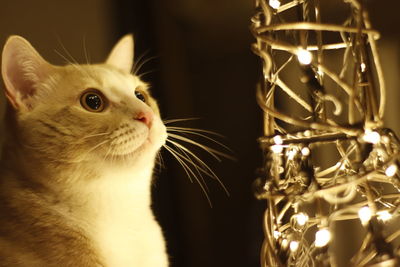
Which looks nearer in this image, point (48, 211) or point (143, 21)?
point (48, 211)

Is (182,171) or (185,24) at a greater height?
(185,24)

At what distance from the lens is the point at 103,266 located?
69cm

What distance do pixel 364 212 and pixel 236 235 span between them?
3.84 feet

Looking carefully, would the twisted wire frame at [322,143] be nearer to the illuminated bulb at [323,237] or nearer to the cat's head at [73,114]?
the illuminated bulb at [323,237]

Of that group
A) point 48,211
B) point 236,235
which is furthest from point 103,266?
point 236,235

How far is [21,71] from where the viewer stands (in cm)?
76

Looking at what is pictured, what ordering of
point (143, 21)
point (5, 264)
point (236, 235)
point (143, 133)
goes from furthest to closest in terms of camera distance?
point (236, 235) → point (143, 21) → point (143, 133) → point (5, 264)

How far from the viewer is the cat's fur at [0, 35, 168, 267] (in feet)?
2.24

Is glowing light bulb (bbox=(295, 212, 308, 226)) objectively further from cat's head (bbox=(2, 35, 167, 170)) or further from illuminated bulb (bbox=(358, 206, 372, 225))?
cat's head (bbox=(2, 35, 167, 170))

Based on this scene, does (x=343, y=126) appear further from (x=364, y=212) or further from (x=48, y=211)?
(x=48, y=211)

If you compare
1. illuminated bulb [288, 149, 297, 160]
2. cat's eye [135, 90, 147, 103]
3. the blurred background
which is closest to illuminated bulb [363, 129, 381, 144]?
illuminated bulb [288, 149, 297, 160]

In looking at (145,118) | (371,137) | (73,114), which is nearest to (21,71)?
(73,114)

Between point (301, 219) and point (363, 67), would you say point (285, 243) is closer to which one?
point (301, 219)

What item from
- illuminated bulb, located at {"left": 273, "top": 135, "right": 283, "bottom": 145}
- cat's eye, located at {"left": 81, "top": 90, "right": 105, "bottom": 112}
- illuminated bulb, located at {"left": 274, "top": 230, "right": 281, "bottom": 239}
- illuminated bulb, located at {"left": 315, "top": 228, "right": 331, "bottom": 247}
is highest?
cat's eye, located at {"left": 81, "top": 90, "right": 105, "bottom": 112}
